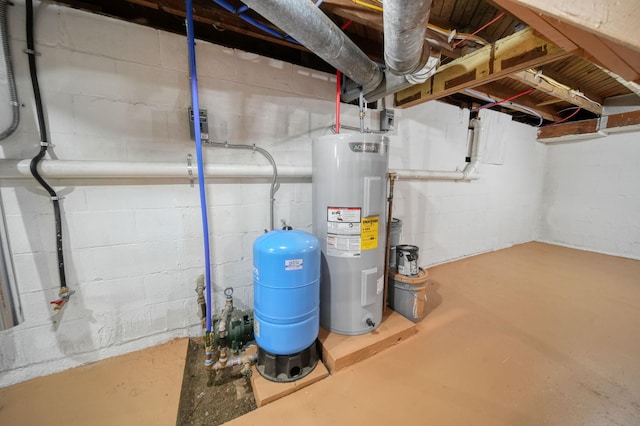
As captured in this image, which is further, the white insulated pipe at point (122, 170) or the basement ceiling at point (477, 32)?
the white insulated pipe at point (122, 170)

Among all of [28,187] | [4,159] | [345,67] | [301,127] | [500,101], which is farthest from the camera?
[500,101]

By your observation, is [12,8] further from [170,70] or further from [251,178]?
[251,178]

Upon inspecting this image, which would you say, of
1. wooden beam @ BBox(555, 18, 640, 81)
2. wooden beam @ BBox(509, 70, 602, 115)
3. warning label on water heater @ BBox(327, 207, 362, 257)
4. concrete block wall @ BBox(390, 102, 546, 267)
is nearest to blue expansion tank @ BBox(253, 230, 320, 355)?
warning label on water heater @ BBox(327, 207, 362, 257)

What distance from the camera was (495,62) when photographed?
1522mm

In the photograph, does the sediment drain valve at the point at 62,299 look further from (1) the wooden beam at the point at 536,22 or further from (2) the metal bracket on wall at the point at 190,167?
(1) the wooden beam at the point at 536,22

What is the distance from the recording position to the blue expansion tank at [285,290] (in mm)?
1268

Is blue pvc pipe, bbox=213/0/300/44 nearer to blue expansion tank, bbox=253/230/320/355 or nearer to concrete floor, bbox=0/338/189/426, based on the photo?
blue expansion tank, bbox=253/230/320/355

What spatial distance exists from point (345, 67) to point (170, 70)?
3.75 ft

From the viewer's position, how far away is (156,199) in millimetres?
1534

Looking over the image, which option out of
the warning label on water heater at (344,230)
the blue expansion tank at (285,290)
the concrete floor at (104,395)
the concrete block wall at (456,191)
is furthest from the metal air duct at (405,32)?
the concrete floor at (104,395)

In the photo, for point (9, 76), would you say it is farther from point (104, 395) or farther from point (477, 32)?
point (477, 32)

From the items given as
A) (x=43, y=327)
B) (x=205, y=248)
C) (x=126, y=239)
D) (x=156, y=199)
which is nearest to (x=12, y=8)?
(x=156, y=199)

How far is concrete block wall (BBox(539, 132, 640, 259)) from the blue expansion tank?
5.21 metres

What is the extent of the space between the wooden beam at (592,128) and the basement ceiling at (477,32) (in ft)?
4.92
